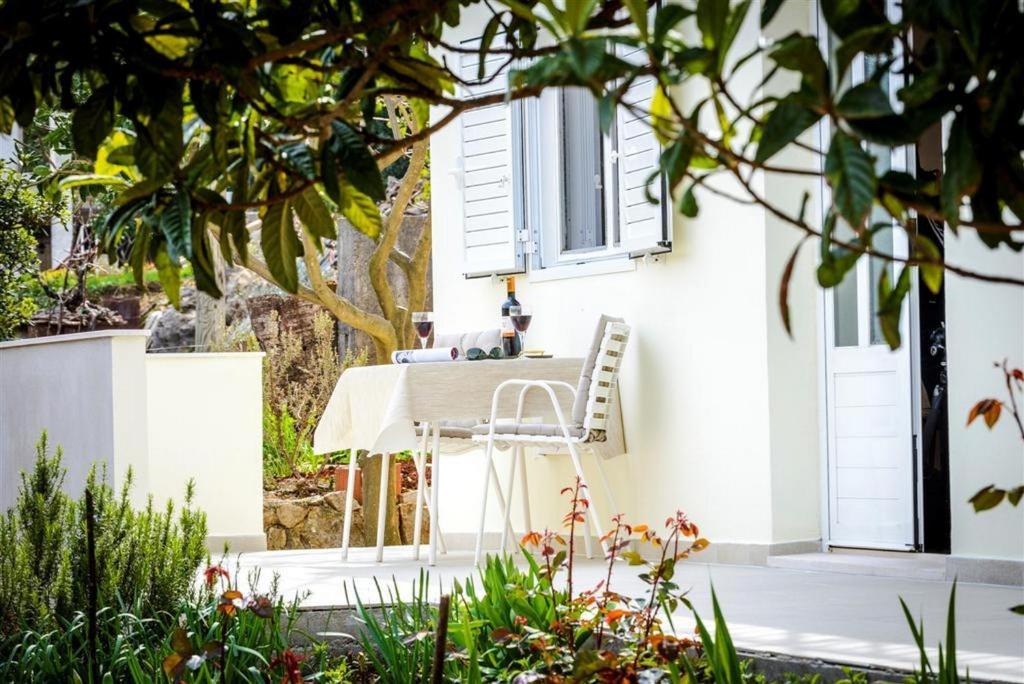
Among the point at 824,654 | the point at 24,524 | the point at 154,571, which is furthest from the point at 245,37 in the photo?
the point at 24,524

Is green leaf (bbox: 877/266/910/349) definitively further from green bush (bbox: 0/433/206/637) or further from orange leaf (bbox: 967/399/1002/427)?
green bush (bbox: 0/433/206/637)

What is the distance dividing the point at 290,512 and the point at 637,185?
249 inches

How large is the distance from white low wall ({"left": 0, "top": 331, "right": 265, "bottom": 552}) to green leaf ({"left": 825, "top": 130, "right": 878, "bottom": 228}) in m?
4.35

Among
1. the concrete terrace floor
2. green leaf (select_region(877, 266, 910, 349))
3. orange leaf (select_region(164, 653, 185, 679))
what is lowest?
the concrete terrace floor

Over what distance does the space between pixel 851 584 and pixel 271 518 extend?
24.2 feet

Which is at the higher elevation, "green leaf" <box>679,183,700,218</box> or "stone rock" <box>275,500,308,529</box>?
"green leaf" <box>679,183,700,218</box>

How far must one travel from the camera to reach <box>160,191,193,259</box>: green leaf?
1233mm

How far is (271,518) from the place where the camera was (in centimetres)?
1132

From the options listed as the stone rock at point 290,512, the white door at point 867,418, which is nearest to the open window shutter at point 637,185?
the white door at point 867,418

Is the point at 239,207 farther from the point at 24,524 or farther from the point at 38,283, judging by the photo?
the point at 38,283

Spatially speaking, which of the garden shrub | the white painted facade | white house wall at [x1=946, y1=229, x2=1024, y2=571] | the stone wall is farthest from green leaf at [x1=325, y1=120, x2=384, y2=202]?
the stone wall

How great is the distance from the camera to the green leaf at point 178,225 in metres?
1.23

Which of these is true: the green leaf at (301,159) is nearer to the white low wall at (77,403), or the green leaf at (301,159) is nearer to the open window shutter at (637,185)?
the white low wall at (77,403)

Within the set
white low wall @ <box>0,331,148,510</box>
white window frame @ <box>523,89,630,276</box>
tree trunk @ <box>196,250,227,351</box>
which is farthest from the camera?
tree trunk @ <box>196,250,227,351</box>
